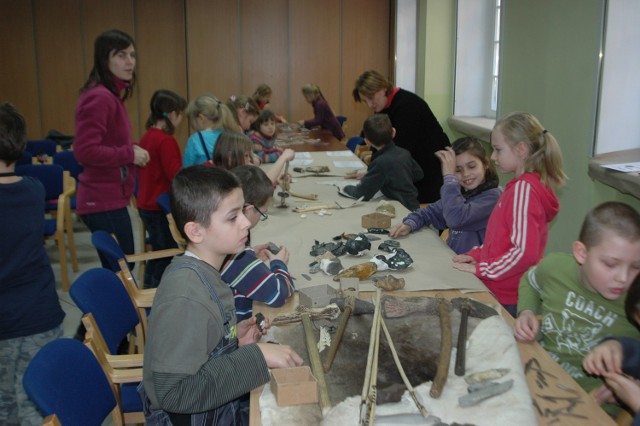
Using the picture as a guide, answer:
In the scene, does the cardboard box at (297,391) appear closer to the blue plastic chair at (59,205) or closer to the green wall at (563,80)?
the green wall at (563,80)

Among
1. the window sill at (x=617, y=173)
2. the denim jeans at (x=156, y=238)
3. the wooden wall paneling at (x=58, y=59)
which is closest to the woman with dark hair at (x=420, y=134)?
the window sill at (x=617, y=173)

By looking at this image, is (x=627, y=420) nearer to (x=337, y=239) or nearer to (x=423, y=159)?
(x=337, y=239)

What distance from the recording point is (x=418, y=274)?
2.27 m

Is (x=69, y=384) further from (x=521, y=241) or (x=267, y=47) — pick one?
(x=267, y=47)

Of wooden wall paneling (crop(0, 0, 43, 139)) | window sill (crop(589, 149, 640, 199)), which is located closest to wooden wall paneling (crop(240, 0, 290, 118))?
wooden wall paneling (crop(0, 0, 43, 139))

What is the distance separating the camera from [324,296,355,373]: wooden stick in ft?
5.10

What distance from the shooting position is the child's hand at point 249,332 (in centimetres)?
174

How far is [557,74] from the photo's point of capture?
13.5 ft

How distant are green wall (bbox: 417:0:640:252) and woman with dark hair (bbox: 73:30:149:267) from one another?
2.77m

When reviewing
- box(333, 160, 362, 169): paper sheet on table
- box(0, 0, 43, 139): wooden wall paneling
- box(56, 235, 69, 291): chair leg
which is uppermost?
box(0, 0, 43, 139): wooden wall paneling

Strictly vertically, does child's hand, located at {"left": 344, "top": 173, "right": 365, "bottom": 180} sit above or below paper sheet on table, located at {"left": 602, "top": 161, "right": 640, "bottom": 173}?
below

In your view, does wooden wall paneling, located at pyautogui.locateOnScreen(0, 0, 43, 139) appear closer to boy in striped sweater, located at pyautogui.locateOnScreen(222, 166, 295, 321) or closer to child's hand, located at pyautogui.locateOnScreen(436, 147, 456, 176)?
child's hand, located at pyautogui.locateOnScreen(436, 147, 456, 176)

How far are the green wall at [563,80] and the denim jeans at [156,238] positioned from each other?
280cm

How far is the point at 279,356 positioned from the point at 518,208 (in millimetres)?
1261
